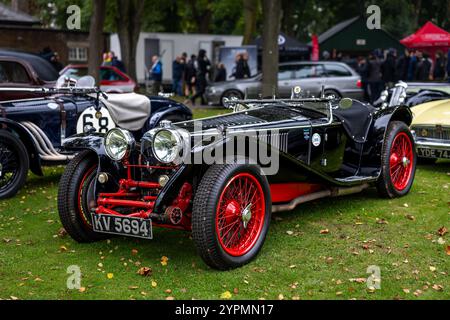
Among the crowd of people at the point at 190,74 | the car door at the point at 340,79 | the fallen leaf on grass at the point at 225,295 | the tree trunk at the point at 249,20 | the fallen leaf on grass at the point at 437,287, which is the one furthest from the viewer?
the tree trunk at the point at 249,20

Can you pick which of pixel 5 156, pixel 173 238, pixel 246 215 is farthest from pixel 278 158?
pixel 5 156

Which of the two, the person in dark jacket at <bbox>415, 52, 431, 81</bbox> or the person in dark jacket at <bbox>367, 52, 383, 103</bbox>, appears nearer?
the person in dark jacket at <bbox>367, 52, 383, 103</bbox>

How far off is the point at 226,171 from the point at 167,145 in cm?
53

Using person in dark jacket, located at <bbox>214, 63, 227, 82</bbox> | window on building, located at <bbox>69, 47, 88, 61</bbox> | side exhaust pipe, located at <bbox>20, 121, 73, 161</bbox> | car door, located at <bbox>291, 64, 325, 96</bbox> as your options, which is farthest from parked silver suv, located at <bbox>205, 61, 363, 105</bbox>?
window on building, located at <bbox>69, 47, 88, 61</bbox>

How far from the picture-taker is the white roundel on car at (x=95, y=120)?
26.8 ft

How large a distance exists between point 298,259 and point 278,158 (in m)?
0.90

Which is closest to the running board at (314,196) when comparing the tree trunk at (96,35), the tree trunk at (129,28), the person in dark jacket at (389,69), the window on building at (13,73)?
the window on building at (13,73)

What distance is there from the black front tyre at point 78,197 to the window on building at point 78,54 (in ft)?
78.3

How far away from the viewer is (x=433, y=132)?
28.1 ft

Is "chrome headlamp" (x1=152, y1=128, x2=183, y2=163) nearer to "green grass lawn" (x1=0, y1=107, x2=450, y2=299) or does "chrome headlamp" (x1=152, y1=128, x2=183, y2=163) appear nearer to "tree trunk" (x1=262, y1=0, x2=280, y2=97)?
"green grass lawn" (x1=0, y1=107, x2=450, y2=299)

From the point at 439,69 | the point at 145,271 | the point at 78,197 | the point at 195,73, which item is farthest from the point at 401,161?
the point at 195,73

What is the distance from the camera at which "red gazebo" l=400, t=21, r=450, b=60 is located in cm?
2266

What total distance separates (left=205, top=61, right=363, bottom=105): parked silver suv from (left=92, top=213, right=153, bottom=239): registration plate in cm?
1220

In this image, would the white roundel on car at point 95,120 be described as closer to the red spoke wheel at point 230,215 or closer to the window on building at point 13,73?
the window on building at point 13,73
